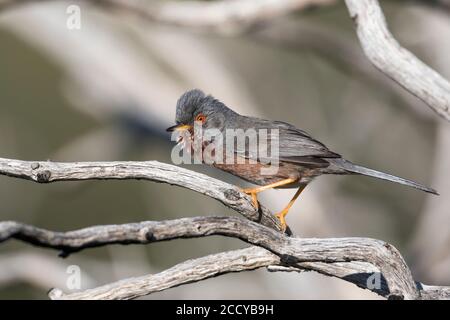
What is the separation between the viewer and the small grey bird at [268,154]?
656 cm

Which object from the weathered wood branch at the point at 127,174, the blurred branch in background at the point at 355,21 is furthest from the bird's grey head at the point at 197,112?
the blurred branch in background at the point at 355,21

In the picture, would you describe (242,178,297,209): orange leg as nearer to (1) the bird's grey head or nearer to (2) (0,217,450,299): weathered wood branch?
(2) (0,217,450,299): weathered wood branch

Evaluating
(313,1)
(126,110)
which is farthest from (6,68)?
(313,1)

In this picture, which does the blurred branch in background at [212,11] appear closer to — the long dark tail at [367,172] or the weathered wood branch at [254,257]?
the long dark tail at [367,172]

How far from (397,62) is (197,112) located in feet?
6.54

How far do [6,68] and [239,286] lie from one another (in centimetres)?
831

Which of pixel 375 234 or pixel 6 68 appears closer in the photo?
pixel 375 234

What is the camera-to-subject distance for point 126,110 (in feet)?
45.3

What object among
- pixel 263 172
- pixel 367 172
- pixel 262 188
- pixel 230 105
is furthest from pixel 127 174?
pixel 230 105

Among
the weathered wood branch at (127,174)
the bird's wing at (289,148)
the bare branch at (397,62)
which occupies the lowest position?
the weathered wood branch at (127,174)

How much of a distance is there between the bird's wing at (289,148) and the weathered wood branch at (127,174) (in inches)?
44.7

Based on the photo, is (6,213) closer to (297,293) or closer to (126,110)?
(126,110)

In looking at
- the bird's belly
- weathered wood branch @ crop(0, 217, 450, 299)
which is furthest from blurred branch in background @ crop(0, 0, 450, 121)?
weathered wood branch @ crop(0, 217, 450, 299)

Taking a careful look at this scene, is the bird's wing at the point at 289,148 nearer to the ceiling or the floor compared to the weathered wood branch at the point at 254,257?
nearer to the ceiling
